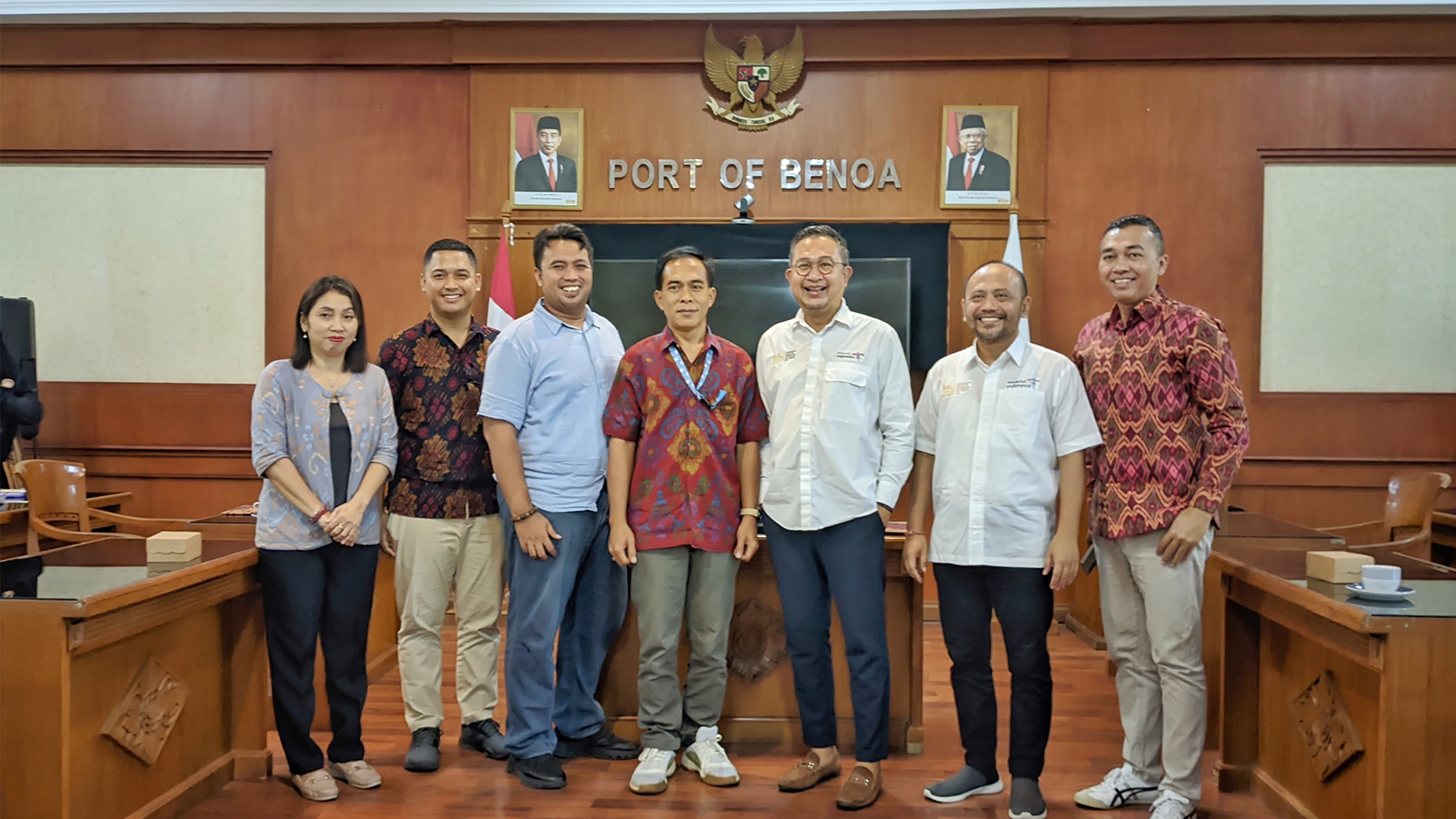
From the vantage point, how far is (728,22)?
17.3ft

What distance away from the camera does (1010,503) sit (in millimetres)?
2576

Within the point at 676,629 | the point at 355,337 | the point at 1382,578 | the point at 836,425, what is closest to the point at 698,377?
the point at 836,425

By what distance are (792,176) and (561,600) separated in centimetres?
318

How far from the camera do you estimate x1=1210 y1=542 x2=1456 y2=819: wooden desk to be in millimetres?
2143

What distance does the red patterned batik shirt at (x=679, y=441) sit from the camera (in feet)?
9.20

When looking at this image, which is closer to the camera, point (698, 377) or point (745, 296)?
point (698, 377)

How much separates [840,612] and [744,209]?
10.0 feet

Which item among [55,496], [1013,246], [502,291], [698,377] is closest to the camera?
[698,377]

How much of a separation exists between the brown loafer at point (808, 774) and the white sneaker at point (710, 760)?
0.53 feet

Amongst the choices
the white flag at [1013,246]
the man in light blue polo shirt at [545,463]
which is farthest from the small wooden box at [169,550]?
the white flag at [1013,246]

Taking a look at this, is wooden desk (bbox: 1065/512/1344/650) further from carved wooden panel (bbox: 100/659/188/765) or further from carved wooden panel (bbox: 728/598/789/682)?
carved wooden panel (bbox: 100/659/188/765)

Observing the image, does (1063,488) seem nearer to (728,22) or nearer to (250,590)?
(250,590)

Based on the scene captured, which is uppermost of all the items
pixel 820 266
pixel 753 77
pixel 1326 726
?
pixel 753 77

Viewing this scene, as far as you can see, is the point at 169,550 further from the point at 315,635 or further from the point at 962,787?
the point at 962,787
